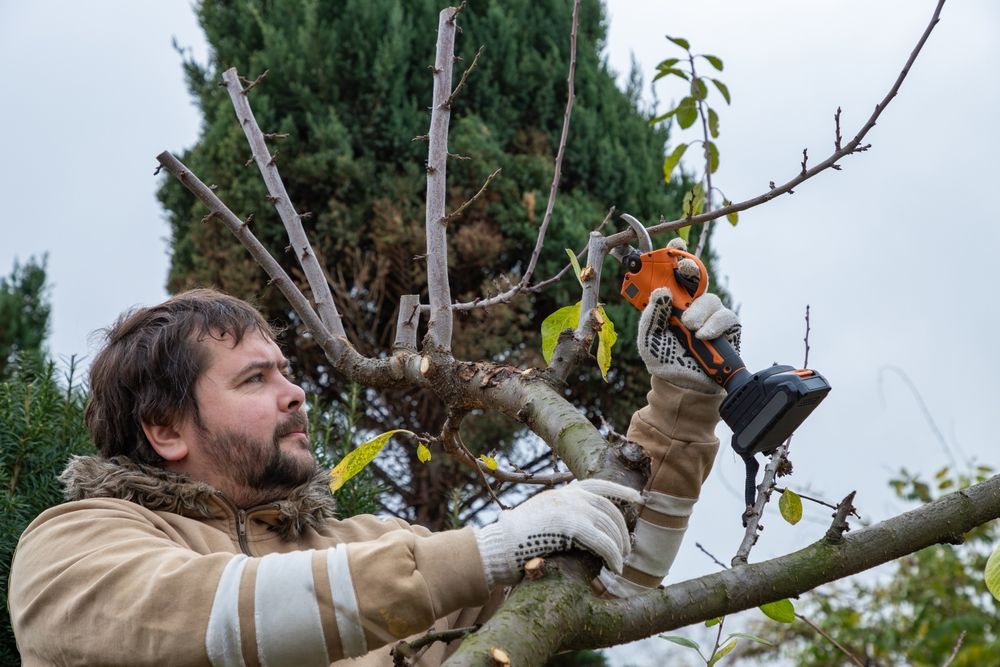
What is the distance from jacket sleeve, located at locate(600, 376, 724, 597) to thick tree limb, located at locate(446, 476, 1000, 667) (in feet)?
1.00

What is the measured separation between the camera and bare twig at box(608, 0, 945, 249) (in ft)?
6.22

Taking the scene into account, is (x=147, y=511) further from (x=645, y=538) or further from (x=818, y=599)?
(x=818, y=599)

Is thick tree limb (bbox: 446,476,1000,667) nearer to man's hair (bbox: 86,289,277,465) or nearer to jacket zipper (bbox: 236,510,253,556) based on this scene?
jacket zipper (bbox: 236,510,253,556)

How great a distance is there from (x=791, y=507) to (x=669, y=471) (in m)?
0.25

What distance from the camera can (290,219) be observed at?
231cm

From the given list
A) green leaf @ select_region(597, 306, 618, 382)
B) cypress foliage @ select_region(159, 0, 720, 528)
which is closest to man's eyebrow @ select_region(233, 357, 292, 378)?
green leaf @ select_region(597, 306, 618, 382)

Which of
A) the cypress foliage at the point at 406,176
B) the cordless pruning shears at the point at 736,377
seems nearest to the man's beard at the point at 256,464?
the cordless pruning shears at the point at 736,377

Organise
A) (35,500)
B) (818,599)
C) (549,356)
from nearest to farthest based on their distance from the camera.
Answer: (549,356) → (35,500) → (818,599)

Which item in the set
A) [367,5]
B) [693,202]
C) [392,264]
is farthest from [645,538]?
[367,5]

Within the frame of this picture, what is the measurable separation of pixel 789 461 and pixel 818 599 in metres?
3.95

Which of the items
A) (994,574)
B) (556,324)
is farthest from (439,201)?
(994,574)

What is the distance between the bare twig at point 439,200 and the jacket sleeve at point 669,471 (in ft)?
1.51

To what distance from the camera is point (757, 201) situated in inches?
78.2

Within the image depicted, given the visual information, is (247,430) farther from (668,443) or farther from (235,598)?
(668,443)
